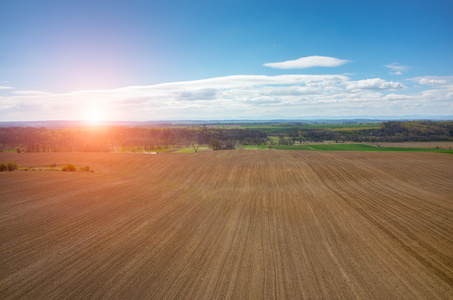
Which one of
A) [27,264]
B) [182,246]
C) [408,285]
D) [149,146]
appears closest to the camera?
[408,285]

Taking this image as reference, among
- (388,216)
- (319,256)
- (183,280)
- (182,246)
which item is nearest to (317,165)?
(388,216)

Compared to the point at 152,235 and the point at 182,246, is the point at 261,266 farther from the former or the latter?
the point at 152,235

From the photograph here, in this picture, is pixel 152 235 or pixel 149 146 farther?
pixel 149 146

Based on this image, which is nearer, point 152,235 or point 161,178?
point 152,235

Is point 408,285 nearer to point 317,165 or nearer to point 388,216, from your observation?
point 388,216

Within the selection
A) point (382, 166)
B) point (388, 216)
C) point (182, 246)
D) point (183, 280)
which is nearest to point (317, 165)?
point (382, 166)

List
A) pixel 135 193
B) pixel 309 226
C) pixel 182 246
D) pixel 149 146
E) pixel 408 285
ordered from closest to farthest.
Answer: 1. pixel 408 285
2. pixel 182 246
3. pixel 309 226
4. pixel 135 193
5. pixel 149 146
